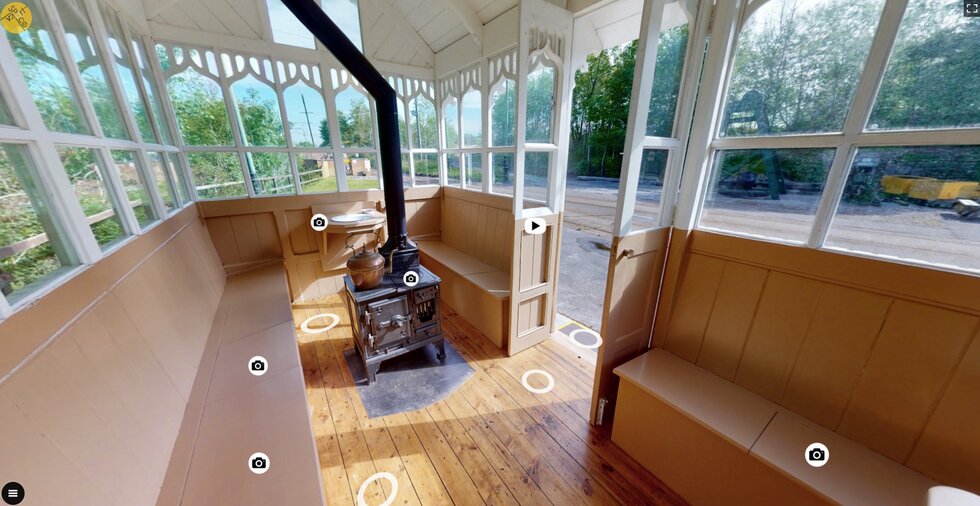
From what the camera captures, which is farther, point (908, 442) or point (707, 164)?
point (707, 164)

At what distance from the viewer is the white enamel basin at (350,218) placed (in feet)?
9.23

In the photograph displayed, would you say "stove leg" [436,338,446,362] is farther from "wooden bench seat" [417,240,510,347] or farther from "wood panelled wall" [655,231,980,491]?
"wood panelled wall" [655,231,980,491]

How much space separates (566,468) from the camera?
60.2 inches

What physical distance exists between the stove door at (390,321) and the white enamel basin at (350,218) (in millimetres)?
1125

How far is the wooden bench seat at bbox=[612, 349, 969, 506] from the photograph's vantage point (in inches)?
39.9

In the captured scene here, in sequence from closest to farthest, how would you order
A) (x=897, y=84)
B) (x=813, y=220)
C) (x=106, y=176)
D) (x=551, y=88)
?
(x=897, y=84) → (x=813, y=220) → (x=106, y=176) → (x=551, y=88)

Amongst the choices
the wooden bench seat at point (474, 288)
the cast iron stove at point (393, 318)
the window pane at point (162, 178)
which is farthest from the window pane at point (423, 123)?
the window pane at point (162, 178)

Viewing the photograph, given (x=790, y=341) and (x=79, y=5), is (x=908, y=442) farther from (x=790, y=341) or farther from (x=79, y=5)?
(x=79, y=5)

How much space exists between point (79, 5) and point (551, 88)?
2390 millimetres

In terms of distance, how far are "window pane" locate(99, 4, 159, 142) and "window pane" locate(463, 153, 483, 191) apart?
2.28m

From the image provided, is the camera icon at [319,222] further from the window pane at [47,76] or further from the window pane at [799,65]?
the window pane at [799,65]

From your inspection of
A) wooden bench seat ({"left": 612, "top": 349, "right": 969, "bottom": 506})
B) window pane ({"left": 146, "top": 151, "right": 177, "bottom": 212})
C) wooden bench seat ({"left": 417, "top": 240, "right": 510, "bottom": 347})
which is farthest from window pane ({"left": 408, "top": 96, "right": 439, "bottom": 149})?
wooden bench seat ({"left": 612, "top": 349, "right": 969, "bottom": 506})

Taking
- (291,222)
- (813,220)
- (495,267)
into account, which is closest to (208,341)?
(291,222)

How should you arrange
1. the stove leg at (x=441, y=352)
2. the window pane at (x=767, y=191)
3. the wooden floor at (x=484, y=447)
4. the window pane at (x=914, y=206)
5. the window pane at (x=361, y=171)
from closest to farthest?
1. the window pane at (x=914, y=206)
2. the window pane at (x=767, y=191)
3. the wooden floor at (x=484, y=447)
4. the stove leg at (x=441, y=352)
5. the window pane at (x=361, y=171)
